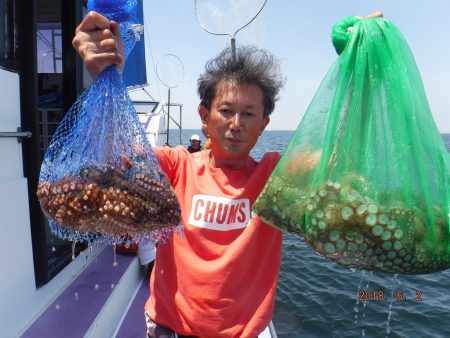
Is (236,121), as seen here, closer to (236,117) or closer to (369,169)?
(236,117)

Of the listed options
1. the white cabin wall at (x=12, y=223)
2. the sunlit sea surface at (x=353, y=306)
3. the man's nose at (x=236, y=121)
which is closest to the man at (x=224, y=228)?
the man's nose at (x=236, y=121)

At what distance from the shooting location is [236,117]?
1685 mm

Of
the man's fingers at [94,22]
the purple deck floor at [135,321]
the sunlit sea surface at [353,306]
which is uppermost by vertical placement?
the man's fingers at [94,22]

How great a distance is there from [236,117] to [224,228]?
0.52 m

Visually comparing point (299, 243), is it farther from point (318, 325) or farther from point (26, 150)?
point (26, 150)

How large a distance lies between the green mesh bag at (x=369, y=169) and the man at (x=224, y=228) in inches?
11.3

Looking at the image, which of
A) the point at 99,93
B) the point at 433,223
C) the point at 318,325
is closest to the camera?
the point at 433,223

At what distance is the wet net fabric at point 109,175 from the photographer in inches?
54.3

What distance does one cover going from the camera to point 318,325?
6.56 metres

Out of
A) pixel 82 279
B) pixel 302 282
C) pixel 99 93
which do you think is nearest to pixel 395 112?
pixel 99 93

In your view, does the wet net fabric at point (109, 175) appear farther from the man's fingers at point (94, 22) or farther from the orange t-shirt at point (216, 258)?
the orange t-shirt at point (216, 258)

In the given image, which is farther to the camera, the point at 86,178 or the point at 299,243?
the point at 299,243

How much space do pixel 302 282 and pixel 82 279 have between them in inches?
227
